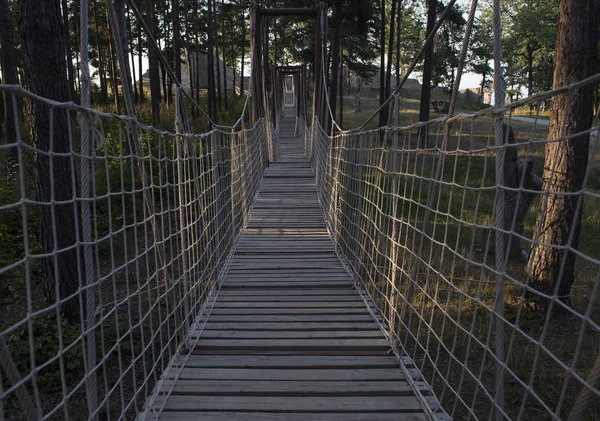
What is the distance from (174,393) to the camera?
1.65 m

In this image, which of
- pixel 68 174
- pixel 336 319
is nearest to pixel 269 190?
pixel 68 174

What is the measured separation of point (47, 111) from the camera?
2.67m

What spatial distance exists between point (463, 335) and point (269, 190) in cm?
401

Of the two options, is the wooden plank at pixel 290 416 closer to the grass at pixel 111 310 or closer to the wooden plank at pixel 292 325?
the grass at pixel 111 310

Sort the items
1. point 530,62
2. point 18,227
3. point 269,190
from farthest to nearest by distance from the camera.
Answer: point 530,62 → point 269,190 → point 18,227

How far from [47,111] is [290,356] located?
6.40 ft

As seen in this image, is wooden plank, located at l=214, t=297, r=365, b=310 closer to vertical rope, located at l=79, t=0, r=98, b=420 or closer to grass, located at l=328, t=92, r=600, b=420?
grass, located at l=328, t=92, r=600, b=420

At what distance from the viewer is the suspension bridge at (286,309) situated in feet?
4.00

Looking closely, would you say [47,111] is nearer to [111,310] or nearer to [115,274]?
[115,274]

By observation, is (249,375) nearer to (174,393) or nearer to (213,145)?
(174,393)

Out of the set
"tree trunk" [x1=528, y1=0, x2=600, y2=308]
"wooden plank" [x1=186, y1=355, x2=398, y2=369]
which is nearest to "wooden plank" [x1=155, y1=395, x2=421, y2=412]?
"wooden plank" [x1=186, y1=355, x2=398, y2=369]

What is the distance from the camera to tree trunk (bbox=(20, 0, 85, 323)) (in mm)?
2525

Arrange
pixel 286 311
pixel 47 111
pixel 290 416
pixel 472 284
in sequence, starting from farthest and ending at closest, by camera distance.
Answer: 1. pixel 472 284
2. pixel 47 111
3. pixel 286 311
4. pixel 290 416

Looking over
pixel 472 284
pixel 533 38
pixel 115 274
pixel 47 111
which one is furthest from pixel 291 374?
pixel 533 38
